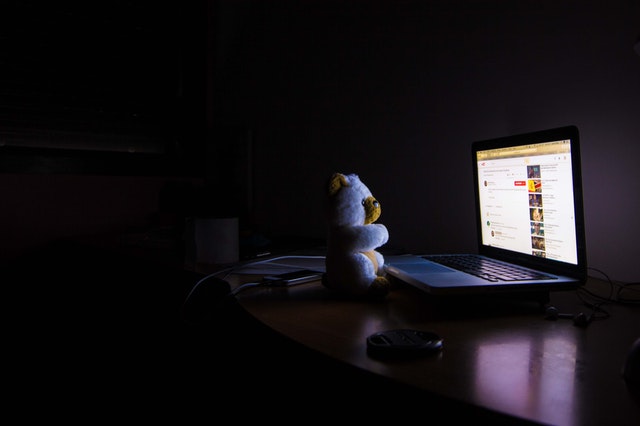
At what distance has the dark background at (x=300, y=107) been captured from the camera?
101 cm

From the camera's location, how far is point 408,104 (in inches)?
56.4

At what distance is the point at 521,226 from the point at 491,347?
1.36 ft

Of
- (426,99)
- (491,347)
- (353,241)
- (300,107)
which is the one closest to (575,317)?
(491,347)

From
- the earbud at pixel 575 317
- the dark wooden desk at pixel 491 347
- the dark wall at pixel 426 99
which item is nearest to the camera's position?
the dark wooden desk at pixel 491 347

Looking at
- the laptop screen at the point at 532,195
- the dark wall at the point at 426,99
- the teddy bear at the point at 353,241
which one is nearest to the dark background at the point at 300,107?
the dark wall at the point at 426,99

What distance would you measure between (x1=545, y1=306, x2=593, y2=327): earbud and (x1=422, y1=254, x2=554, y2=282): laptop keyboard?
Answer: 0.21 feet

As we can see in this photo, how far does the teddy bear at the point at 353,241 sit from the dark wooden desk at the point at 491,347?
0.10 ft

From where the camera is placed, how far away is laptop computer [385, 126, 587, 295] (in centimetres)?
75

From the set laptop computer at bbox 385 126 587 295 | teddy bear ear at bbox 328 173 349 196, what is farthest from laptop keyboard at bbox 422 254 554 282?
teddy bear ear at bbox 328 173 349 196

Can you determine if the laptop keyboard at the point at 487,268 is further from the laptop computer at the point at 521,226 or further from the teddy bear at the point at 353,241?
the teddy bear at the point at 353,241

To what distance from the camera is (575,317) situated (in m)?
0.69

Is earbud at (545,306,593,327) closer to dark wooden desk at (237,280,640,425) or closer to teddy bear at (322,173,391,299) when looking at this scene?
dark wooden desk at (237,280,640,425)

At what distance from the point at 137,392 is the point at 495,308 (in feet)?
4.63

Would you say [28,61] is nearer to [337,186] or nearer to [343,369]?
[337,186]
